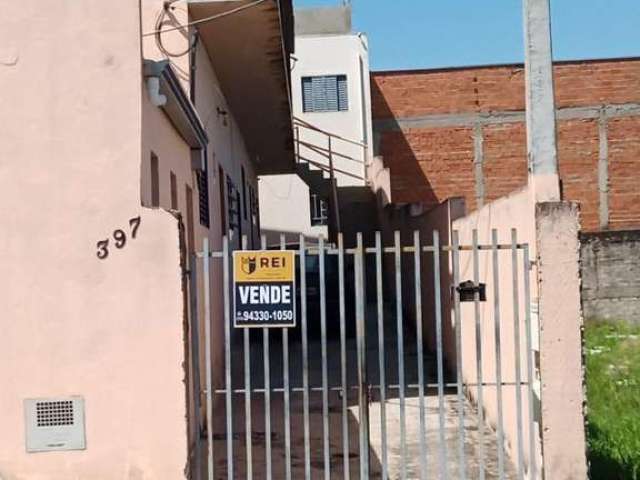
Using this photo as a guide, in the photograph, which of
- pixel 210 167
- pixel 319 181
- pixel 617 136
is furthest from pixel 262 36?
pixel 617 136

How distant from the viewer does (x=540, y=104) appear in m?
6.44

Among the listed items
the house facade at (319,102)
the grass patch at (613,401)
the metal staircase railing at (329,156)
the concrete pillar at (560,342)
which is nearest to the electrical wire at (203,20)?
the concrete pillar at (560,342)

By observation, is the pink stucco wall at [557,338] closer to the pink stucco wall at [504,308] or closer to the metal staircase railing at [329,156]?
the pink stucco wall at [504,308]

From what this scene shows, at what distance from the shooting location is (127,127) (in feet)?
20.1

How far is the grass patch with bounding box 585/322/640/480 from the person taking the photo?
24.8 feet

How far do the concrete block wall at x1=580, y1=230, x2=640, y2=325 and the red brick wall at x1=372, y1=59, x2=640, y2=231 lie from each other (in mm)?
6632

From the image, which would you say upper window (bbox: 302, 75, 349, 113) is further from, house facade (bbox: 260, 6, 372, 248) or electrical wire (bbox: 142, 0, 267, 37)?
electrical wire (bbox: 142, 0, 267, 37)

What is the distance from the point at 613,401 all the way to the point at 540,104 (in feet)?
17.2

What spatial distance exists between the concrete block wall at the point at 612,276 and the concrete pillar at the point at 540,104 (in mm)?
11565

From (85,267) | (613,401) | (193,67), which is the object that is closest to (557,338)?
(85,267)

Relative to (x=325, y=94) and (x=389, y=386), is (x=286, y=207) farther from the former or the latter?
(x=389, y=386)

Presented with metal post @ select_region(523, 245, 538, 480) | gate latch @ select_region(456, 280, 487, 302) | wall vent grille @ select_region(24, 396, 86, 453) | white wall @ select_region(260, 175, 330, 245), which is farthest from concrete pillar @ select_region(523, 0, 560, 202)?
white wall @ select_region(260, 175, 330, 245)

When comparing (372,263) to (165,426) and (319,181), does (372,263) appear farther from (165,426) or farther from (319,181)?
(165,426)

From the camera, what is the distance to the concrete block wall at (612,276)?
684 inches
